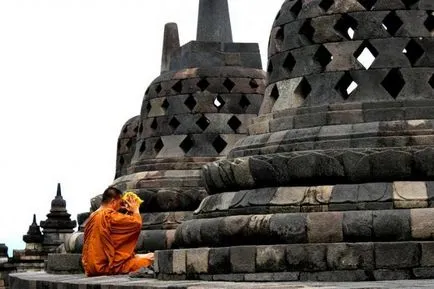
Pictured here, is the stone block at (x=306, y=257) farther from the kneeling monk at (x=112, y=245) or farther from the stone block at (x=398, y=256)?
the kneeling monk at (x=112, y=245)

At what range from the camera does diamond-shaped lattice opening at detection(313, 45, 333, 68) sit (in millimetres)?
11344

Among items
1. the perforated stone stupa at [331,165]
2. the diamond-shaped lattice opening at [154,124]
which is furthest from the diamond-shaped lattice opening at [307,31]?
the diamond-shaped lattice opening at [154,124]

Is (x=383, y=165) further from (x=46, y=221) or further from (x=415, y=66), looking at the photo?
(x=46, y=221)

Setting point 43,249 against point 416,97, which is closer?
point 416,97

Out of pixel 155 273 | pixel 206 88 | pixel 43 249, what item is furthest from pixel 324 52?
pixel 43 249

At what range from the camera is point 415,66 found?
36.1 feet

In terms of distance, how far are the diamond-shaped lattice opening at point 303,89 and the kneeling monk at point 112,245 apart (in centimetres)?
310

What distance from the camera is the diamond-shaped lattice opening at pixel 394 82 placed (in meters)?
11.0

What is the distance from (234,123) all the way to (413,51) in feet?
18.2

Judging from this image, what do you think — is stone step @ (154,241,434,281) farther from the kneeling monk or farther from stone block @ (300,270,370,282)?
the kneeling monk

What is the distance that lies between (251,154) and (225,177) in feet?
1.18

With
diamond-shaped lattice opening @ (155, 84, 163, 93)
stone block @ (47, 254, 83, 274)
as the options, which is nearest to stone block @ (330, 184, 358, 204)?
stone block @ (47, 254, 83, 274)

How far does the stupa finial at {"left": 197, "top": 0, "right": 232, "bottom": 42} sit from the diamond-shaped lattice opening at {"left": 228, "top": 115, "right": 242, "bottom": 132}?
1429mm

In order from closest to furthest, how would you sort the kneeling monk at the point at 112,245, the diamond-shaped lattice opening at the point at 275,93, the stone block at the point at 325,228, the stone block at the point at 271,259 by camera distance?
the stone block at the point at 325,228
the stone block at the point at 271,259
the diamond-shaped lattice opening at the point at 275,93
the kneeling monk at the point at 112,245
